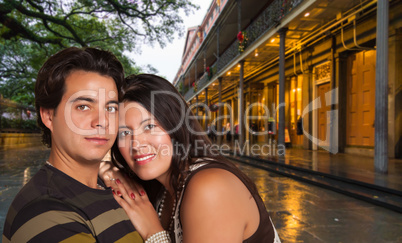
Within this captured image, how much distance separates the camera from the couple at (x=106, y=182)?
105 centimetres

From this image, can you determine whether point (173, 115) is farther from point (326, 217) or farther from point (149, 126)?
point (326, 217)

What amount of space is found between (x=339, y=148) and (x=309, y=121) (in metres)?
2.44

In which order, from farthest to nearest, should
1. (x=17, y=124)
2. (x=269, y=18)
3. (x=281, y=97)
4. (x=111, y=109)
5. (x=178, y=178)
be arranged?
(x=17, y=124) → (x=269, y=18) → (x=281, y=97) → (x=178, y=178) → (x=111, y=109)

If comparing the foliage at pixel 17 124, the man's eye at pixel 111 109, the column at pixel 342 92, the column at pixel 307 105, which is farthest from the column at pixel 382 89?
the foliage at pixel 17 124

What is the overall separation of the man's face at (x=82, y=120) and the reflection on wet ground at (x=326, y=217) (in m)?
2.62

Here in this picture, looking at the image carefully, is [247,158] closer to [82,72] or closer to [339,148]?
[339,148]

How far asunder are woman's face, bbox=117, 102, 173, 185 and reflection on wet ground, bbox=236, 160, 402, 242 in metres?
2.14

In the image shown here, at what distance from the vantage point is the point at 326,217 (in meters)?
3.99

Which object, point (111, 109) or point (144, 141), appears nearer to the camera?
point (111, 109)

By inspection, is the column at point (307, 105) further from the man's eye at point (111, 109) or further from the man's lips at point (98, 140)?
the man's lips at point (98, 140)

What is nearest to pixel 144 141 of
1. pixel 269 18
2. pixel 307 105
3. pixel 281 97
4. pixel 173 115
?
pixel 173 115

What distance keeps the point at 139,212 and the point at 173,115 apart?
615 mm

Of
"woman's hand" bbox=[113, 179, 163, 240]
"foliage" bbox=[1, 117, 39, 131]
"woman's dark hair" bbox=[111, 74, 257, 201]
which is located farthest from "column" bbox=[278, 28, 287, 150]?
"foliage" bbox=[1, 117, 39, 131]

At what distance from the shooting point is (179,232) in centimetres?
146
